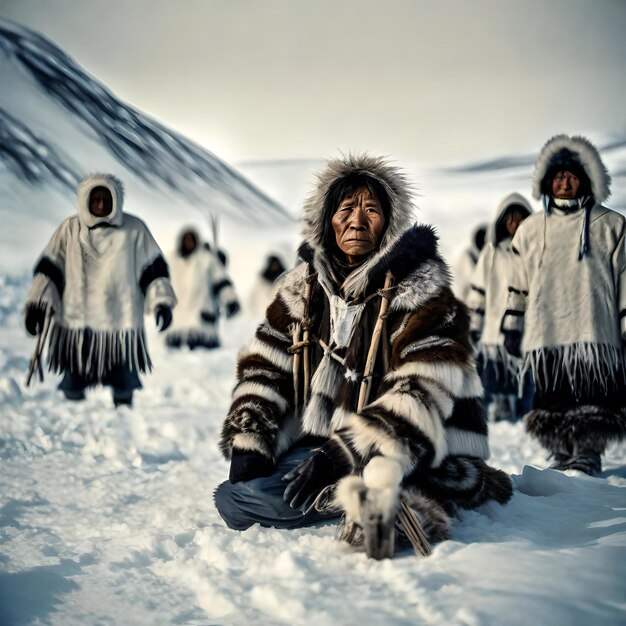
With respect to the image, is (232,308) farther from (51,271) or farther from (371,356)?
(371,356)

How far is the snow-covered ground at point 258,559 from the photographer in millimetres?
1443

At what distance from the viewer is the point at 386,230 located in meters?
2.13

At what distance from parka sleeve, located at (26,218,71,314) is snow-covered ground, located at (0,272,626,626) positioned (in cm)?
118

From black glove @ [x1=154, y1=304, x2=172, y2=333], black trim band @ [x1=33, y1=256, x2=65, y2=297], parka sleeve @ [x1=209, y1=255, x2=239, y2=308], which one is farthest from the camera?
parka sleeve @ [x1=209, y1=255, x2=239, y2=308]

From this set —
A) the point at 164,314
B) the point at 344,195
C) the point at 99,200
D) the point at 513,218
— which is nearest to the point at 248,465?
the point at 344,195

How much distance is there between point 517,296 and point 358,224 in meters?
1.35

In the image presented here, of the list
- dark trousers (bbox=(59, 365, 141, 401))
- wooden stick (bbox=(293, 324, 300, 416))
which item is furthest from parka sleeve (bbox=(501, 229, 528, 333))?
dark trousers (bbox=(59, 365, 141, 401))

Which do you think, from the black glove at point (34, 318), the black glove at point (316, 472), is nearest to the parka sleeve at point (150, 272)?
the black glove at point (34, 318)

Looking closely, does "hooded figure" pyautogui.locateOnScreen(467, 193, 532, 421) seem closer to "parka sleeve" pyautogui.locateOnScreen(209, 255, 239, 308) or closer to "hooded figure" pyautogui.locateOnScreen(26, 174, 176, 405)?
"hooded figure" pyautogui.locateOnScreen(26, 174, 176, 405)

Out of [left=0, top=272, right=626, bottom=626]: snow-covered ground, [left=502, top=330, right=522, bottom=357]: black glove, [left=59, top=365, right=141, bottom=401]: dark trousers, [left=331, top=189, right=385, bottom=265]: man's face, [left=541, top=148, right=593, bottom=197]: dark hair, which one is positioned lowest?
[left=0, top=272, right=626, bottom=626]: snow-covered ground

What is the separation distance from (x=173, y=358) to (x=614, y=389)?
15.0 ft

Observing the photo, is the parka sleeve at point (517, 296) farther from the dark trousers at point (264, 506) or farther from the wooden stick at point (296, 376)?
the dark trousers at point (264, 506)

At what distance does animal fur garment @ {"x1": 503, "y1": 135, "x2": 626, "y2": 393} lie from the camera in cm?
299

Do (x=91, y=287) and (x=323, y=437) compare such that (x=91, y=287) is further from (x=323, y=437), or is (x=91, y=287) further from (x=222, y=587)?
(x=222, y=587)
